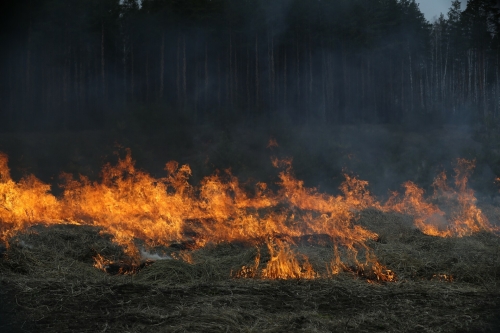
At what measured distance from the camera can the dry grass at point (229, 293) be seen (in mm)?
4574

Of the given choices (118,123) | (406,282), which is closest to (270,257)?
(406,282)

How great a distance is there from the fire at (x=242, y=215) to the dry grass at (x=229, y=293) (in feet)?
1.12

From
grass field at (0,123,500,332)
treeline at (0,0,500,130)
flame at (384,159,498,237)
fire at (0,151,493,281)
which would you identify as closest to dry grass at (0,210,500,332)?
grass field at (0,123,500,332)

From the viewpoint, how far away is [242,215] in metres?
10.9

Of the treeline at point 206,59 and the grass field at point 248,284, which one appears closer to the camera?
the grass field at point 248,284

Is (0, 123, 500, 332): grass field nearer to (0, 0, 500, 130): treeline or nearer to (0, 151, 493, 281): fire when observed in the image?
(0, 151, 493, 281): fire

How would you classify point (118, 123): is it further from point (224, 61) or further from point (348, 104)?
point (348, 104)

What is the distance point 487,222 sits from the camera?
12234mm

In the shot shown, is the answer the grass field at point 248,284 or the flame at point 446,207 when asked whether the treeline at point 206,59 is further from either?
the grass field at point 248,284

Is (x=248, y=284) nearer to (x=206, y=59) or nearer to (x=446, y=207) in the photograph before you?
(x=446, y=207)

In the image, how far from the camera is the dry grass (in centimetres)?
457

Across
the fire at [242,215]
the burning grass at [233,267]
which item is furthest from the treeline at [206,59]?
the burning grass at [233,267]

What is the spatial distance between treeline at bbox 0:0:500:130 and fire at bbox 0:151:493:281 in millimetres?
7963

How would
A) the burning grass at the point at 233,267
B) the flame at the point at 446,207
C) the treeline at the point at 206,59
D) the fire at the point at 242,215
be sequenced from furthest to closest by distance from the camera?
the treeline at the point at 206,59 < the flame at the point at 446,207 < the fire at the point at 242,215 < the burning grass at the point at 233,267
